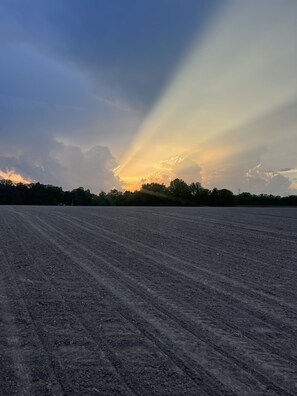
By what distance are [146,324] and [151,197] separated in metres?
106

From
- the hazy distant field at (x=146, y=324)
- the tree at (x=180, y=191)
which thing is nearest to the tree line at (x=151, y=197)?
the tree at (x=180, y=191)

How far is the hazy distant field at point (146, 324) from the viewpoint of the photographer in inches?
132

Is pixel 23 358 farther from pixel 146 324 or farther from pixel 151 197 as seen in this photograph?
pixel 151 197

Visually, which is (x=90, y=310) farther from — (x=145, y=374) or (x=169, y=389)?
(x=169, y=389)

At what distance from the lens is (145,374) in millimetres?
3453

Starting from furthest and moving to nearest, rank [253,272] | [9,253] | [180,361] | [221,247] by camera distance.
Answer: [221,247] → [9,253] → [253,272] → [180,361]

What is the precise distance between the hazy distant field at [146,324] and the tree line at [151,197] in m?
86.1

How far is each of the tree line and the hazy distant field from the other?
86.1m

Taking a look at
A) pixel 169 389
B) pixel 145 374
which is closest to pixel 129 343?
pixel 145 374

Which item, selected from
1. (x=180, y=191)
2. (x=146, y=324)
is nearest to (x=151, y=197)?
(x=180, y=191)

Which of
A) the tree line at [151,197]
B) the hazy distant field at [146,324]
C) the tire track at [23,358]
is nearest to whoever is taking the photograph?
the tire track at [23,358]

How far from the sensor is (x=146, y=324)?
15.6 feet

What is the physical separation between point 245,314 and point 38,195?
122523mm

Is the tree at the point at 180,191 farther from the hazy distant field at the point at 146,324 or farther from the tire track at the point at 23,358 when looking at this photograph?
the tire track at the point at 23,358
